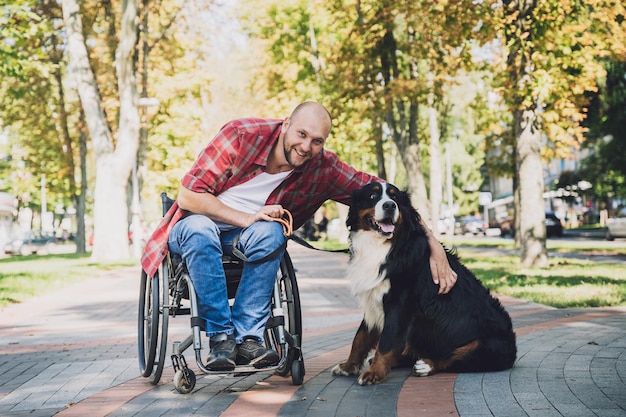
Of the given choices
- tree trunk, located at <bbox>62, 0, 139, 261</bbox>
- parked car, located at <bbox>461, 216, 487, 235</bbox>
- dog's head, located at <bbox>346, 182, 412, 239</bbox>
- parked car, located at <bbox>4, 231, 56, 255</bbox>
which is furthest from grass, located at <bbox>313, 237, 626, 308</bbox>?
parked car, located at <bbox>461, 216, 487, 235</bbox>

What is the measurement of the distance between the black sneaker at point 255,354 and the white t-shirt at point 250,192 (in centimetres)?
75

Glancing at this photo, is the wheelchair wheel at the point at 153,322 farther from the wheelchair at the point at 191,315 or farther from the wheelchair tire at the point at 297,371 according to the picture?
the wheelchair tire at the point at 297,371

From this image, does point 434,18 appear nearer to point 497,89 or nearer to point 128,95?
point 497,89

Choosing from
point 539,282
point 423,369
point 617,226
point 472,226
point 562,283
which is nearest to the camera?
point 423,369

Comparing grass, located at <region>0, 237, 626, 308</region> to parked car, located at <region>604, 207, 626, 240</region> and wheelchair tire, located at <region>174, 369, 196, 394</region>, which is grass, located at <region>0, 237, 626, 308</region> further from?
parked car, located at <region>604, 207, 626, 240</region>

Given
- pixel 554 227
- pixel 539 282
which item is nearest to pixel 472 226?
pixel 554 227

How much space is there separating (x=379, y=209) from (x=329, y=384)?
3.68 feet

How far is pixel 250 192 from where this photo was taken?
5414 millimetres

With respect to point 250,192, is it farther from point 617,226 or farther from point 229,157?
point 617,226

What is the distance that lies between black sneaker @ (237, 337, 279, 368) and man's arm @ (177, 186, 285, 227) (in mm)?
689

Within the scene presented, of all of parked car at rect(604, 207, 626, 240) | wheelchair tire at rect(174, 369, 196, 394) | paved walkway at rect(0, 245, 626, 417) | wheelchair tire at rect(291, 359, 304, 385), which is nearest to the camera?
paved walkway at rect(0, 245, 626, 417)

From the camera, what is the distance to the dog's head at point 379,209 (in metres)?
5.24

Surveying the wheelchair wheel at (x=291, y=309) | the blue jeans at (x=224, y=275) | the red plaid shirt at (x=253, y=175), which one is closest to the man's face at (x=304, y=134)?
the red plaid shirt at (x=253, y=175)

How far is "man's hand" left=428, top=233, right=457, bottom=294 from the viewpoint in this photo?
534cm
